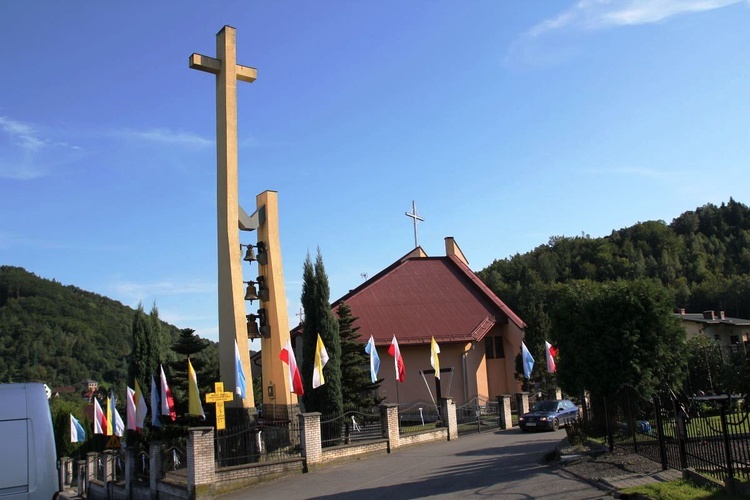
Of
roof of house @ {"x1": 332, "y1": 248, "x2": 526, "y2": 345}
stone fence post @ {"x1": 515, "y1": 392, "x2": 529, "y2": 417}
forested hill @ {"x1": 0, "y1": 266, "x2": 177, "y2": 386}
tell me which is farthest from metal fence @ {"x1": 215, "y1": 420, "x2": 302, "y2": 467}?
forested hill @ {"x1": 0, "y1": 266, "x2": 177, "y2": 386}

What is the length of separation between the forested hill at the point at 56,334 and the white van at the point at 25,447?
322 feet

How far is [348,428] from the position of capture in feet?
70.0

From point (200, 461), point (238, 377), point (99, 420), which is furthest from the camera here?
point (99, 420)

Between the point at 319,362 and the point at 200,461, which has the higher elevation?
the point at 319,362

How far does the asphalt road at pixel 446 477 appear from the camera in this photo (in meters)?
12.2

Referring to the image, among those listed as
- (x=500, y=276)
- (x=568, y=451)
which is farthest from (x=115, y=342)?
(x=568, y=451)

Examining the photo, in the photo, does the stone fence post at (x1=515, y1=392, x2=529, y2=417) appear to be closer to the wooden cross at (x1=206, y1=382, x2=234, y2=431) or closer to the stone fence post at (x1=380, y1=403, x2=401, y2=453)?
the stone fence post at (x1=380, y1=403, x2=401, y2=453)

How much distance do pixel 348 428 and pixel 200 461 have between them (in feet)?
21.2

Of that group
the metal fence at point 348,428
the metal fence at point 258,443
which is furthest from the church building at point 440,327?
the metal fence at point 258,443

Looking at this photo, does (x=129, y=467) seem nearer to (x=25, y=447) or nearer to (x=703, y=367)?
(x=25, y=447)

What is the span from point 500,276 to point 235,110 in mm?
81822

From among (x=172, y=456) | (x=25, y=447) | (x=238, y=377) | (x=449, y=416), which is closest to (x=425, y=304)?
(x=449, y=416)

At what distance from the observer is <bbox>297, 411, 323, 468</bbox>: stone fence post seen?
60.1 feet

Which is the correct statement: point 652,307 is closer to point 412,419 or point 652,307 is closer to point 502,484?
point 502,484
